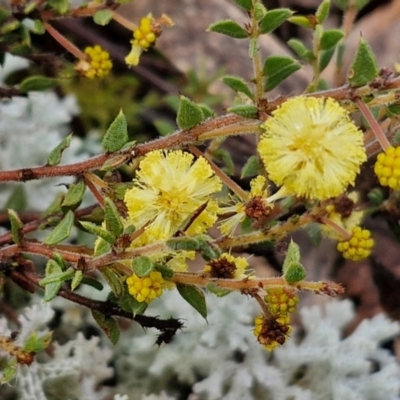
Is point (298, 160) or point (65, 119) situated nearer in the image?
point (298, 160)

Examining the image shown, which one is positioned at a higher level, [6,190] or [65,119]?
[65,119]

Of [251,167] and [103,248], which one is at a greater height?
[251,167]

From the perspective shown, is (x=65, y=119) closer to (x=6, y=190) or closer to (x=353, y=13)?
(x=6, y=190)

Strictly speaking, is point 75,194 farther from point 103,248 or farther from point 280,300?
point 280,300

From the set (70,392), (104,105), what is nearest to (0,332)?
(70,392)

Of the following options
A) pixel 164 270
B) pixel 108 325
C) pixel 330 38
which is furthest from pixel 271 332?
pixel 330 38

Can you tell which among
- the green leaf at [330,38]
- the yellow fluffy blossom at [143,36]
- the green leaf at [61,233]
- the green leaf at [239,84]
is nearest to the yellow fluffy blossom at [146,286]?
the green leaf at [61,233]

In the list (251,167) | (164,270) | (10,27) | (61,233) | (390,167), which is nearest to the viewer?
(390,167)
